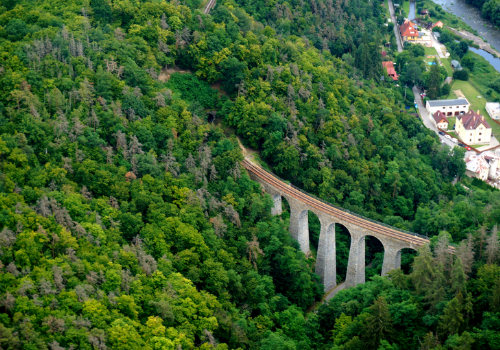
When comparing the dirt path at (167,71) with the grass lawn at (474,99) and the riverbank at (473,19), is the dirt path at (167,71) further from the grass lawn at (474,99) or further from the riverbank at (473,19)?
the riverbank at (473,19)

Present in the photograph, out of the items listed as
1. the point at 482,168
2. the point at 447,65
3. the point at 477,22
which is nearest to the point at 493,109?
the point at 447,65

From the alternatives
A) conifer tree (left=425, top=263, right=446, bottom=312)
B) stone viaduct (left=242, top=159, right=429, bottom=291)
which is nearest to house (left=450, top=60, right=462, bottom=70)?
stone viaduct (left=242, top=159, right=429, bottom=291)

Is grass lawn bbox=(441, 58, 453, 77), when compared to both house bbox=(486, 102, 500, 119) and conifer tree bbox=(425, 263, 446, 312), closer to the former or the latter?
house bbox=(486, 102, 500, 119)

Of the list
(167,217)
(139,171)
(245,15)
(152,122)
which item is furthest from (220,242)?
(245,15)

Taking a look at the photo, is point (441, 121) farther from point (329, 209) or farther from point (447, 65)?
point (329, 209)

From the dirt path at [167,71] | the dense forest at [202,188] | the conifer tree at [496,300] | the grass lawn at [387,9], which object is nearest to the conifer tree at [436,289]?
the dense forest at [202,188]
